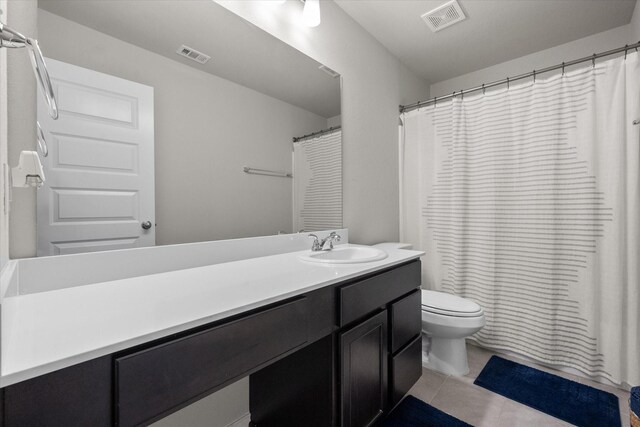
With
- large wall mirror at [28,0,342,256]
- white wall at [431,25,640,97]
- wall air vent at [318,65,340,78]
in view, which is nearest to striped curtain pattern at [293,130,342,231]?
large wall mirror at [28,0,342,256]

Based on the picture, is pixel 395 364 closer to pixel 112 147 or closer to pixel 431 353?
pixel 431 353

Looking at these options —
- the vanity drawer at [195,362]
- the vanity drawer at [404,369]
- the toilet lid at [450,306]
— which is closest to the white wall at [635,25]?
the toilet lid at [450,306]

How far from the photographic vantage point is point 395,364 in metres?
1.43

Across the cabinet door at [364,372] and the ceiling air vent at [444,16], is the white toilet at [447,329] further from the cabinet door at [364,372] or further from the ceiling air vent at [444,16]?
the ceiling air vent at [444,16]

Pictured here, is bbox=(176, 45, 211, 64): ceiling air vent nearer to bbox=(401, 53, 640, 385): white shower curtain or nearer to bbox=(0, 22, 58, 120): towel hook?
bbox=(0, 22, 58, 120): towel hook

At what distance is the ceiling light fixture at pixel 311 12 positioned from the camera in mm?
1604

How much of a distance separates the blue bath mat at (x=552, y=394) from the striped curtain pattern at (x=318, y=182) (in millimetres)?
1341

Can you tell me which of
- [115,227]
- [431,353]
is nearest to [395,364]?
[431,353]

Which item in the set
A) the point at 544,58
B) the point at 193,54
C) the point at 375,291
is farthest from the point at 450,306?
the point at 544,58

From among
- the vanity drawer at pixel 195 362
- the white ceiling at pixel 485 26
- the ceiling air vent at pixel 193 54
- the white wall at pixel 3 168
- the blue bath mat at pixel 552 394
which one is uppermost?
the white ceiling at pixel 485 26

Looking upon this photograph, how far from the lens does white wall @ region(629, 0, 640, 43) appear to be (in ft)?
5.98

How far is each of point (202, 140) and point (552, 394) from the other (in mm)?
2251

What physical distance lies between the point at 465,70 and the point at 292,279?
108 inches

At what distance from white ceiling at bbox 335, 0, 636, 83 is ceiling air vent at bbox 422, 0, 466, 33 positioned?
0.04 m
